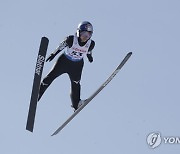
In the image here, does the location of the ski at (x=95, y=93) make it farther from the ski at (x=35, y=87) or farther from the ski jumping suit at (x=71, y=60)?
the ski at (x=35, y=87)

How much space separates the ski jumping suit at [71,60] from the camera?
1409 centimetres

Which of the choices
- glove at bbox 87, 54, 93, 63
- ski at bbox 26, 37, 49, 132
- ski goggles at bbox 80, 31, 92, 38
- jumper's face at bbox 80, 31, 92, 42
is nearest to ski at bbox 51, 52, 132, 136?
glove at bbox 87, 54, 93, 63

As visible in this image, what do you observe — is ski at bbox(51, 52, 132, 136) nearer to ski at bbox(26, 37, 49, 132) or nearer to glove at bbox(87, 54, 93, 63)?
glove at bbox(87, 54, 93, 63)

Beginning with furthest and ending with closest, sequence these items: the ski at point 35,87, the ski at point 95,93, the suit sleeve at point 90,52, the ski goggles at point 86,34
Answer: the ski at point 95,93, the suit sleeve at point 90,52, the ski goggles at point 86,34, the ski at point 35,87

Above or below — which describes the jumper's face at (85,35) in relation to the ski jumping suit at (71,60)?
above

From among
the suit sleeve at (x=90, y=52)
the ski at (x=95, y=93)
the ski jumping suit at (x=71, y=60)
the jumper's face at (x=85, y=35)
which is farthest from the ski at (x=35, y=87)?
the suit sleeve at (x=90, y=52)

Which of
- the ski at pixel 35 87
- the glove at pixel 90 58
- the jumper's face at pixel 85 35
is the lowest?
the ski at pixel 35 87

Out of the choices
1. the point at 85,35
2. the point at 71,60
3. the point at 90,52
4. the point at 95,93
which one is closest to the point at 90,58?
the point at 90,52

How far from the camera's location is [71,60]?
14289 millimetres

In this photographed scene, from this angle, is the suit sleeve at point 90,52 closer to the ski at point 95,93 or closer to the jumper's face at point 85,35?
the jumper's face at point 85,35

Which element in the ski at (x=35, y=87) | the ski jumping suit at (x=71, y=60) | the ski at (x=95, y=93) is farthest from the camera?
the ski at (x=95, y=93)

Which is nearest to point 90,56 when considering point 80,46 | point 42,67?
point 80,46

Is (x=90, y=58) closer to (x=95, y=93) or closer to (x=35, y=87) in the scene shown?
(x=95, y=93)

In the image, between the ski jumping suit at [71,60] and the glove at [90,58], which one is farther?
the glove at [90,58]
